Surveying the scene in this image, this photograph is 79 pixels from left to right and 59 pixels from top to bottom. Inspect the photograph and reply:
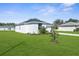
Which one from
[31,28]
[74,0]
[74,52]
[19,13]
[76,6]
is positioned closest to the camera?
[74,52]

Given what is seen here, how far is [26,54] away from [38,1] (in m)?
3.71

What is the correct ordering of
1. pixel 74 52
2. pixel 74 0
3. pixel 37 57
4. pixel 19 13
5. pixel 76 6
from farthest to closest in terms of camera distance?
1. pixel 19 13
2. pixel 76 6
3. pixel 74 0
4. pixel 74 52
5. pixel 37 57

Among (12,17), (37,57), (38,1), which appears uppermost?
(38,1)

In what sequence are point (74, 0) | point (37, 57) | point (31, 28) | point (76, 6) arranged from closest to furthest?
point (37, 57) < point (74, 0) < point (76, 6) < point (31, 28)

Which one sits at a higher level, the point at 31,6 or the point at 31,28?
the point at 31,6

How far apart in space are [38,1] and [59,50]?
130 inches

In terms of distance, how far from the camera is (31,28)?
60.7ft

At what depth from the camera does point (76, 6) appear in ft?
38.8

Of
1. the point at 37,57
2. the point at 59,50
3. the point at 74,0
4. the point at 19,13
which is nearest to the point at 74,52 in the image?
the point at 59,50

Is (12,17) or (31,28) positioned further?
(31,28)

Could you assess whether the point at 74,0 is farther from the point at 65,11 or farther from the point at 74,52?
the point at 74,52

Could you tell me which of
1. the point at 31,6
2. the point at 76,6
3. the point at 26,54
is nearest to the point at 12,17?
the point at 31,6

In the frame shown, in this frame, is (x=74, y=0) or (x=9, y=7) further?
(x=9, y=7)

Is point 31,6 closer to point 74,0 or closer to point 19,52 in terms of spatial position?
point 74,0
